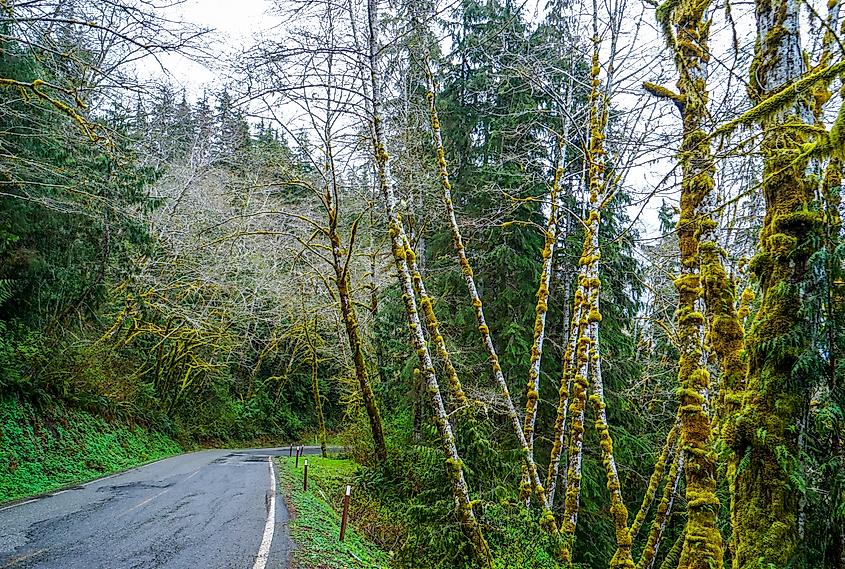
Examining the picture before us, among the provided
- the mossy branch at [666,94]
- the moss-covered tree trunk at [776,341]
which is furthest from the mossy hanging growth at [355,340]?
the moss-covered tree trunk at [776,341]

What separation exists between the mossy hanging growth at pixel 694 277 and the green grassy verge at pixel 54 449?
10715 mm

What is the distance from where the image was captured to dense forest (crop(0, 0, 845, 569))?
3375 mm

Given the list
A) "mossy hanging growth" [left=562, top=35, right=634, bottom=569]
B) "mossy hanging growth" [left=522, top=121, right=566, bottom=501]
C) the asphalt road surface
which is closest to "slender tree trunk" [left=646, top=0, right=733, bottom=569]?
"mossy hanging growth" [left=562, top=35, right=634, bottom=569]

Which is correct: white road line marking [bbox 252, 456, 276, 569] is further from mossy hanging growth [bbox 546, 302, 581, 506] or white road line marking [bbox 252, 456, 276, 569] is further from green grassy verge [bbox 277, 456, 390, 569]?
mossy hanging growth [bbox 546, 302, 581, 506]

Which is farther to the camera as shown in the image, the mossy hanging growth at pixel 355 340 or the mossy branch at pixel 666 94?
the mossy hanging growth at pixel 355 340

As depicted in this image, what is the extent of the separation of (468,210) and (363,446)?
740 centimetres

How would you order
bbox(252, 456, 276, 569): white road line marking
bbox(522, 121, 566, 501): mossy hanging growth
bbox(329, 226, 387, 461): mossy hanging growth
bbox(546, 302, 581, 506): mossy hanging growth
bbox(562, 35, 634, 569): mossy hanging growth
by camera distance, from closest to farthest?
1. bbox(252, 456, 276, 569): white road line marking
2. bbox(562, 35, 634, 569): mossy hanging growth
3. bbox(546, 302, 581, 506): mossy hanging growth
4. bbox(522, 121, 566, 501): mossy hanging growth
5. bbox(329, 226, 387, 461): mossy hanging growth

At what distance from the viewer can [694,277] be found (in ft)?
16.0

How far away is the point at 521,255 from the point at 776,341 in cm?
835

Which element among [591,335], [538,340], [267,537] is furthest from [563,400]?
[267,537]

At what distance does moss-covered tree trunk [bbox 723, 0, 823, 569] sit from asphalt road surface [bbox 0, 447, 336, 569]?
506 cm

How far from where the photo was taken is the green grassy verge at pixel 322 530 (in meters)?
6.52

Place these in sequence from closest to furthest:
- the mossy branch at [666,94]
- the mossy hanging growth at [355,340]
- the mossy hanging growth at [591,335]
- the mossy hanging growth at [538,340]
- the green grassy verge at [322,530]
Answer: the mossy branch at [666,94] → the mossy hanging growth at [591,335] → the green grassy verge at [322,530] → the mossy hanging growth at [538,340] → the mossy hanging growth at [355,340]

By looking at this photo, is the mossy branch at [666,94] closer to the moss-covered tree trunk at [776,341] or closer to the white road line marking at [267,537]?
the moss-covered tree trunk at [776,341]
